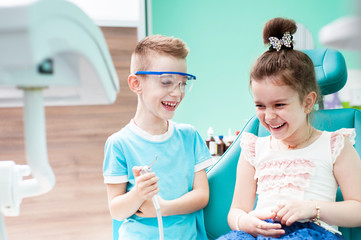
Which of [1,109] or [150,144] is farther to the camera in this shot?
[1,109]

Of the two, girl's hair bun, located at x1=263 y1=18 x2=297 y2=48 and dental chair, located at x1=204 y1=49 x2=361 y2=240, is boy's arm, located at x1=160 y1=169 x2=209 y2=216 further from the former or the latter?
girl's hair bun, located at x1=263 y1=18 x2=297 y2=48

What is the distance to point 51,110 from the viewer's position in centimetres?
273

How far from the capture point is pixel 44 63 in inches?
16.3

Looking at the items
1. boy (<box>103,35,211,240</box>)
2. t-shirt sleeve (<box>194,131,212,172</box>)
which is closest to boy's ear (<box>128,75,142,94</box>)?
boy (<box>103,35,211,240</box>)

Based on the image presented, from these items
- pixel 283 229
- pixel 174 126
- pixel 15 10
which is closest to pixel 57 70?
pixel 15 10

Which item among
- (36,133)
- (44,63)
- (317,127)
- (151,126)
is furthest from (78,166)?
(44,63)

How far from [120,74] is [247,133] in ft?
5.13

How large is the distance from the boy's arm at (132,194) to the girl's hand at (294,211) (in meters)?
0.36

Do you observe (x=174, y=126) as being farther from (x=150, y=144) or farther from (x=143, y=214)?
(x=143, y=214)

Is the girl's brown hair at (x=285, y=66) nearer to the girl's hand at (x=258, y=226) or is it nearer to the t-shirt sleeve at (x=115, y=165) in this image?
the girl's hand at (x=258, y=226)

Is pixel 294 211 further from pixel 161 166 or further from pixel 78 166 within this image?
pixel 78 166

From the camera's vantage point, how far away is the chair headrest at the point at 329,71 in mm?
1329

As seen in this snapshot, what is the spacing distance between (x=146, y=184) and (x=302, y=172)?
1.61 ft

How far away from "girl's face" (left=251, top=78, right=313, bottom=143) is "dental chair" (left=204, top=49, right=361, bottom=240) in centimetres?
20
